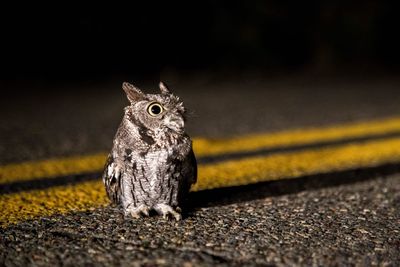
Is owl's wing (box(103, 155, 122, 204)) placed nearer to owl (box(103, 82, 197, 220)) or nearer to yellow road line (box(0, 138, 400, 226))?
owl (box(103, 82, 197, 220))

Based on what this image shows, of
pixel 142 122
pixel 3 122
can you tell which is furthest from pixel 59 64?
pixel 142 122

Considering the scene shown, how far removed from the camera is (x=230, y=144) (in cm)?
496

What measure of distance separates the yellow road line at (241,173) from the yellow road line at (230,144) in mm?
352

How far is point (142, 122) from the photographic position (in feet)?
9.12

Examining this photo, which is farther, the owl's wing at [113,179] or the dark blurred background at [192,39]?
the dark blurred background at [192,39]

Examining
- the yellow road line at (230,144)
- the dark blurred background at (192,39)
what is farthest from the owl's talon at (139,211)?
the dark blurred background at (192,39)

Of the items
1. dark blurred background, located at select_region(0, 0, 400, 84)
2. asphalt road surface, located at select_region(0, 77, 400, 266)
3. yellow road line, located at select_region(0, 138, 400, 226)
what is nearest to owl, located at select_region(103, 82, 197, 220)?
asphalt road surface, located at select_region(0, 77, 400, 266)

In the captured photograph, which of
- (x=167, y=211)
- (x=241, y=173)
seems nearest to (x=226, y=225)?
(x=167, y=211)

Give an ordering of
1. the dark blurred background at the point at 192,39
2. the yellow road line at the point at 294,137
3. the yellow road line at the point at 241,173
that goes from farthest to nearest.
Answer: the dark blurred background at the point at 192,39, the yellow road line at the point at 294,137, the yellow road line at the point at 241,173

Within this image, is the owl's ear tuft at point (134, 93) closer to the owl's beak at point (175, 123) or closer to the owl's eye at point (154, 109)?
the owl's eye at point (154, 109)

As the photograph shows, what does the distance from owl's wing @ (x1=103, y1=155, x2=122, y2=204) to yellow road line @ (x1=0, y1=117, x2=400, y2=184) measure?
3.58ft

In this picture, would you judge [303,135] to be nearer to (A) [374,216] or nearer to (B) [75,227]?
(A) [374,216]

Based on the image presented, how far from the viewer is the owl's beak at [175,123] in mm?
2756

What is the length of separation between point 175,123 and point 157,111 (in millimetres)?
101
